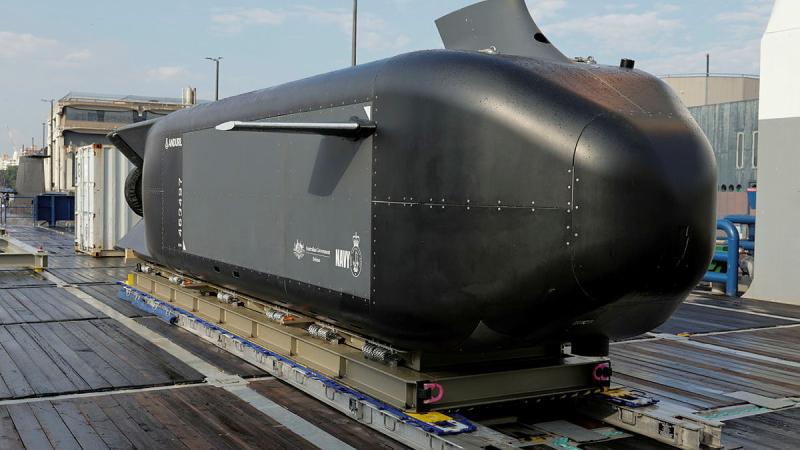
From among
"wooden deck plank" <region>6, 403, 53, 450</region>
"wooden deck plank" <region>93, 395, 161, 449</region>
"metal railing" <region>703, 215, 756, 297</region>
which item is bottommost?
"wooden deck plank" <region>6, 403, 53, 450</region>

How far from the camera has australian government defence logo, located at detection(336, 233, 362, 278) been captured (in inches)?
259

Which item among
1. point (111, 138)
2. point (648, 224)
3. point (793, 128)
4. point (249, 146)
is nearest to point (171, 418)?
point (249, 146)

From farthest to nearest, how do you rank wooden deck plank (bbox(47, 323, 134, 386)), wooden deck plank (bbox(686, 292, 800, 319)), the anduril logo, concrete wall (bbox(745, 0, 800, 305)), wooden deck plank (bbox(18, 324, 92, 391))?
concrete wall (bbox(745, 0, 800, 305)) < wooden deck plank (bbox(686, 292, 800, 319)) < the anduril logo < wooden deck plank (bbox(47, 323, 134, 386)) < wooden deck plank (bbox(18, 324, 92, 391))

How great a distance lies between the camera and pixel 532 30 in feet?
21.4

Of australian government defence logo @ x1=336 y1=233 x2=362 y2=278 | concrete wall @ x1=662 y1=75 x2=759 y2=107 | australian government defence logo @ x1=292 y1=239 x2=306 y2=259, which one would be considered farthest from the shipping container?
concrete wall @ x1=662 y1=75 x2=759 y2=107

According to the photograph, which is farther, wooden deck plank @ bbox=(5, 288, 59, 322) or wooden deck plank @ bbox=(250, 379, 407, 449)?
wooden deck plank @ bbox=(5, 288, 59, 322)

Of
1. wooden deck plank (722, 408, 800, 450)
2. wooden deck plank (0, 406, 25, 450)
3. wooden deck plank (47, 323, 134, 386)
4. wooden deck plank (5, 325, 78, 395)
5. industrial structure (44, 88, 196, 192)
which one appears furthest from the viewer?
industrial structure (44, 88, 196, 192)

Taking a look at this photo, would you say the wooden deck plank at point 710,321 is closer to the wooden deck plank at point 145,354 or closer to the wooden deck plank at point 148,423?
the wooden deck plank at point 145,354

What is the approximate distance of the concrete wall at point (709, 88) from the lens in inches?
1577

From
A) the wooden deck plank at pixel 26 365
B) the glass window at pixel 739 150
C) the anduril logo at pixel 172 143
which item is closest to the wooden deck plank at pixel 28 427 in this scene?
the wooden deck plank at pixel 26 365

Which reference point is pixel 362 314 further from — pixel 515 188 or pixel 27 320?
pixel 27 320

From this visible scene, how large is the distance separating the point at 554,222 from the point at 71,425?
443 cm

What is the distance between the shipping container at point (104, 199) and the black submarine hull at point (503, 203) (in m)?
15.4

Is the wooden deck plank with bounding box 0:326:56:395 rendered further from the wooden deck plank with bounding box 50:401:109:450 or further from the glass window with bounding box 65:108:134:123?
the glass window with bounding box 65:108:134:123
